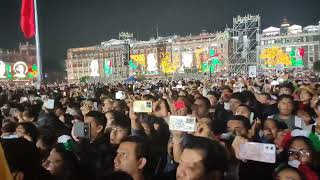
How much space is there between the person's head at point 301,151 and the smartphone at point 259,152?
0.39 meters

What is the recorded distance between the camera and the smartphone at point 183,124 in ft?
14.3

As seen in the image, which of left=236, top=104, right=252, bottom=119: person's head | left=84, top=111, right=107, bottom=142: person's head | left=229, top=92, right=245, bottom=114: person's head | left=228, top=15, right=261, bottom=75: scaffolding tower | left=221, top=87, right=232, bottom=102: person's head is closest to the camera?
left=84, top=111, right=107, bottom=142: person's head

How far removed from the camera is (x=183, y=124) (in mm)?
4410

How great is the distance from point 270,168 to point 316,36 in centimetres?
9856

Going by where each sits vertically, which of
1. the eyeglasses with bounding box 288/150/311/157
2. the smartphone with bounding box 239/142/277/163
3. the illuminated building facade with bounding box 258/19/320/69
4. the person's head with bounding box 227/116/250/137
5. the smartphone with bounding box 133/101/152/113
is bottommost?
the eyeglasses with bounding box 288/150/311/157

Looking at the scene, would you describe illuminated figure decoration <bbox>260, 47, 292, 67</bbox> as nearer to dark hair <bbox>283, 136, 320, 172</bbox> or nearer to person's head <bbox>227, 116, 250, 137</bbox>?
person's head <bbox>227, 116, 250, 137</bbox>

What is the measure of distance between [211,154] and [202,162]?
90 millimetres

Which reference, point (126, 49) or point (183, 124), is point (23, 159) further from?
point (126, 49)

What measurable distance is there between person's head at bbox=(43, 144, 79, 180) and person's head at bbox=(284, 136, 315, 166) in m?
1.99

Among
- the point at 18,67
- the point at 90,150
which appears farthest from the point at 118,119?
the point at 18,67

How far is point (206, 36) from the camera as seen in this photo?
104 metres

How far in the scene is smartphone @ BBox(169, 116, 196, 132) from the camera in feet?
14.3

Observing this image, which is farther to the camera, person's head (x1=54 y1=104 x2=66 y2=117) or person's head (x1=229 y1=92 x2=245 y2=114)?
person's head (x1=54 y1=104 x2=66 y2=117)

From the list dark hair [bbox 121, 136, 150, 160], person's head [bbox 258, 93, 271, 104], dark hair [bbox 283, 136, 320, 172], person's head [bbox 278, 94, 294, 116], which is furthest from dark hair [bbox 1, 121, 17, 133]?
person's head [bbox 258, 93, 271, 104]
